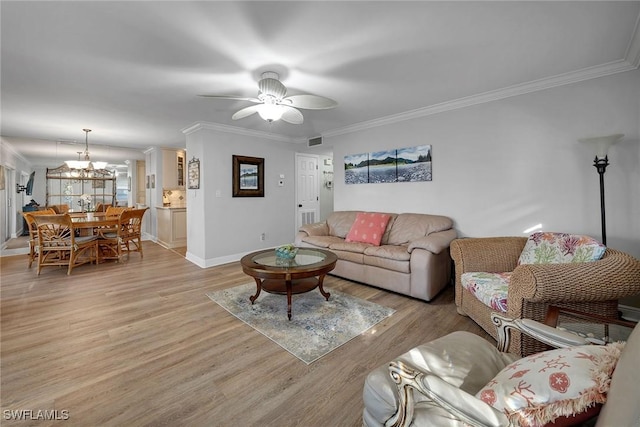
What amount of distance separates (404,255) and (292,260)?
1298 mm

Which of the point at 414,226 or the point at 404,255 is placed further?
the point at 414,226

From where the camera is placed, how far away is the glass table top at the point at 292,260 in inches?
105

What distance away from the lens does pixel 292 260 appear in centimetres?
278

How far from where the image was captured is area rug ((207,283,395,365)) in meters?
2.11

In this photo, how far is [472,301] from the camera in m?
2.37

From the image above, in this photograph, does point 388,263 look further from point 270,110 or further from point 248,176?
point 248,176

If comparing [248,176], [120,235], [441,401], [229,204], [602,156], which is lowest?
[441,401]

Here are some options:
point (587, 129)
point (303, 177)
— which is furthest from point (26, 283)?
point (587, 129)

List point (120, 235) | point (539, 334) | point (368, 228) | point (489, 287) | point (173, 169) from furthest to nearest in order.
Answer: point (173, 169) → point (120, 235) → point (368, 228) → point (489, 287) → point (539, 334)

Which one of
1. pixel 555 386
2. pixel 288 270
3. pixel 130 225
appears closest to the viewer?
pixel 555 386

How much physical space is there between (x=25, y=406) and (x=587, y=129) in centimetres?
491

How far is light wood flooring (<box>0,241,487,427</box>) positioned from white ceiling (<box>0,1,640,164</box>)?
92.9 inches

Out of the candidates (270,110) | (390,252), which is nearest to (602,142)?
(390,252)

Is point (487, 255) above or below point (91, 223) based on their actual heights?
below
